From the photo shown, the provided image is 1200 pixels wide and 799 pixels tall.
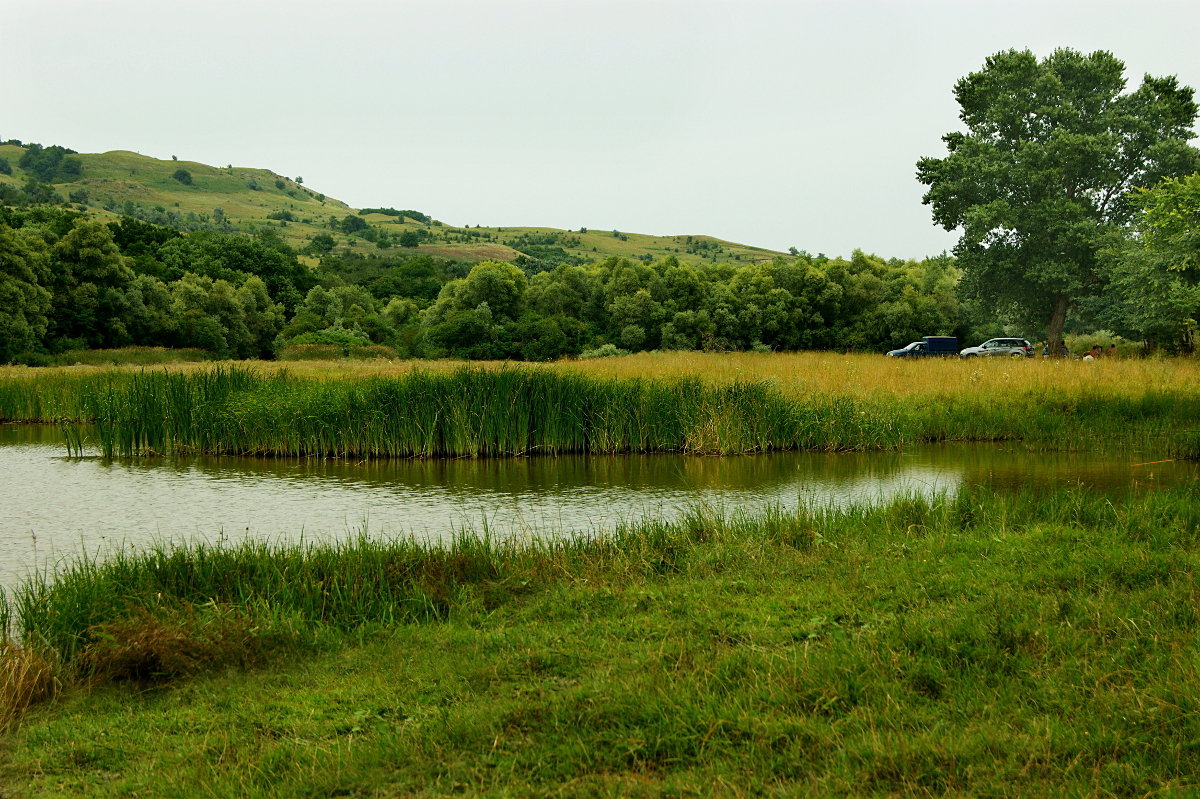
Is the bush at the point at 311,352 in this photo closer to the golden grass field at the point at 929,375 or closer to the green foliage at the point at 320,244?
the golden grass field at the point at 929,375

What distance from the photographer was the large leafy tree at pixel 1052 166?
35469mm

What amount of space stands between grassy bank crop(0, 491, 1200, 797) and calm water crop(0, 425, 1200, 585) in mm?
2101

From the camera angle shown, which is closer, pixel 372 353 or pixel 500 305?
pixel 372 353

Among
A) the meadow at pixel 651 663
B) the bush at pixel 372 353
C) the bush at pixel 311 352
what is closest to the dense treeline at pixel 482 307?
the bush at pixel 311 352

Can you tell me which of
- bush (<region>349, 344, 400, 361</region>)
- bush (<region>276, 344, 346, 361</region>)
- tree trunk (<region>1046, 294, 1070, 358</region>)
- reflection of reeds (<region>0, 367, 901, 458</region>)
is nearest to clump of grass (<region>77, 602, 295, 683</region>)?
reflection of reeds (<region>0, 367, 901, 458</region>)

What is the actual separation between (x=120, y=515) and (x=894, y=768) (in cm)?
1087

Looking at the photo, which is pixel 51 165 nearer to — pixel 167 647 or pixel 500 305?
pixel 500 305

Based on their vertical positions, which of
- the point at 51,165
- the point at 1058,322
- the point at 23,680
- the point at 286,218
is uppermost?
the point at 51,165

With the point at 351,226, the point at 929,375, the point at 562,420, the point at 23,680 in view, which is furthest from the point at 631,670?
the point at 351,226

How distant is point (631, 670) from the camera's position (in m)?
4.88

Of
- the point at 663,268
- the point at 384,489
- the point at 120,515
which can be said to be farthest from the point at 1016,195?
the point at 120,515

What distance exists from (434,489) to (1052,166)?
33091 mm

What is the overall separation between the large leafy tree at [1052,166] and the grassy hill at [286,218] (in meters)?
64.2

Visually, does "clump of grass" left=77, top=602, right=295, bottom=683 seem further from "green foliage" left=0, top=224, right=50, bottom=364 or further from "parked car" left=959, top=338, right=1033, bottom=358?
"parked car" left=959, top=338, right=1033, bottom=358
